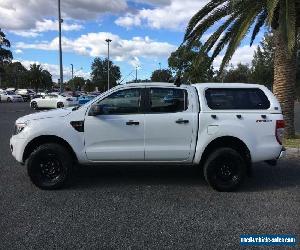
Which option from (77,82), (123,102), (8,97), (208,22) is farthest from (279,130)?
(77,82)

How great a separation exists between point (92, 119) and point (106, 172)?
5.62 feet

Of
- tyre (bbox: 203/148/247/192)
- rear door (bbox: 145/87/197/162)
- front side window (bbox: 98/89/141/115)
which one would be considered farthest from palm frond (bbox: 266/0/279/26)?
front side window (bbox: 98/89/141/115)

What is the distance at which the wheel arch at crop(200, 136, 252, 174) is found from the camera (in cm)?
762

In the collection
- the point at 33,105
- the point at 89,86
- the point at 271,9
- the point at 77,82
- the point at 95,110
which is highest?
the point at 77,82

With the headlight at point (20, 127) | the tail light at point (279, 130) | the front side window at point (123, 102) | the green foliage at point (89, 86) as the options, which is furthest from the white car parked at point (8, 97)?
the green foliage at point (89, 86)

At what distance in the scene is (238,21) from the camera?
42.6ft

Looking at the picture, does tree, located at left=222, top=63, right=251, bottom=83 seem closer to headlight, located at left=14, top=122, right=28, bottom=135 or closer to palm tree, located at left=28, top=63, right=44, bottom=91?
palm tree, located at left=28, top=63, right=44, bottom=91

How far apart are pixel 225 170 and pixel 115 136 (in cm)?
192

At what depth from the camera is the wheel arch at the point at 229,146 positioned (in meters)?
7.62

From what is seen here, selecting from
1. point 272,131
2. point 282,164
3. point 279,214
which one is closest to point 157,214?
point 279,214

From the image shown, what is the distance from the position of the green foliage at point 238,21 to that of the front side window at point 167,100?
4429 millimetres

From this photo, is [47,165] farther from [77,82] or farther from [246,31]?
[77,82]

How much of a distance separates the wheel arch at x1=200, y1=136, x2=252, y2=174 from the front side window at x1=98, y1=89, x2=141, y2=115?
1360 millimetres

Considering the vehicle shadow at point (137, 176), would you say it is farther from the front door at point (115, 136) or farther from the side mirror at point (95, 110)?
the side mirror at point (95, 110)
